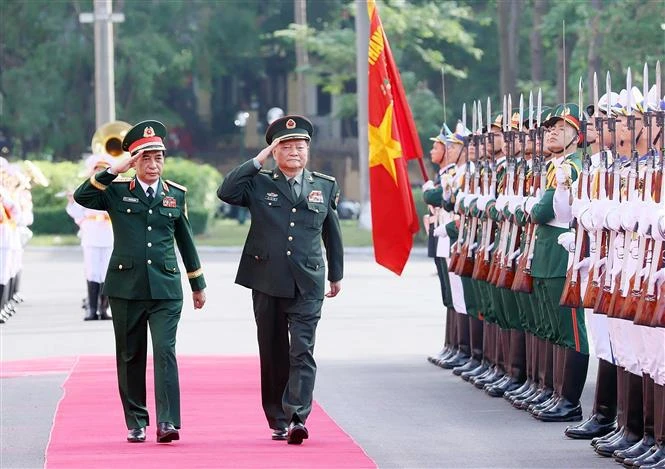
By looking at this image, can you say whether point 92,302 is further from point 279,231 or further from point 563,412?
point 279,231

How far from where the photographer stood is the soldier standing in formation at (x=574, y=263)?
991 cm

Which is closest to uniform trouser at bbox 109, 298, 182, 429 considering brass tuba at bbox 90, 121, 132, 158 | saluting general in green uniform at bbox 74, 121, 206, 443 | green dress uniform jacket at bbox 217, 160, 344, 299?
saluting general in green uniform at bbox 74, 121, 206, 443

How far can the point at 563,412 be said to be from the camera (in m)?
12.1

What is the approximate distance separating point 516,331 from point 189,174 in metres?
32.8

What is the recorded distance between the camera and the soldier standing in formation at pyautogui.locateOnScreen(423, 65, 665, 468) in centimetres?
991

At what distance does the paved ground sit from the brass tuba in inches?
77.1

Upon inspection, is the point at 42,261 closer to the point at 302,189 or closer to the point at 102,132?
the point at 102,132

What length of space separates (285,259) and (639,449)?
242cm

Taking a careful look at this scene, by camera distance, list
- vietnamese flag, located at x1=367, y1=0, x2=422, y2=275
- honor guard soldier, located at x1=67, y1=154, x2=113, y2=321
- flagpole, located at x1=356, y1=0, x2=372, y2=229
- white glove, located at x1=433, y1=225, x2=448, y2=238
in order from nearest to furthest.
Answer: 1. white glove, located at x1=433, y1=225, x2=448, y2=238
2. vietnamese flag, located at x1=367, y1=0, x2=422, y2=275
3. honor guard soldier, located at x1=67, y1=154, x2=113, y2=321
4. flagpole, located at x1=356, y1=0, x2=372, y2=229

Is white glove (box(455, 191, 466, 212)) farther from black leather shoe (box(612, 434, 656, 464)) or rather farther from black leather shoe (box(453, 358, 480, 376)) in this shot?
black leather shoe (box(612, 434, 656, 464))

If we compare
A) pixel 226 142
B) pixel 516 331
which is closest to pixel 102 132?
pixel 516 331

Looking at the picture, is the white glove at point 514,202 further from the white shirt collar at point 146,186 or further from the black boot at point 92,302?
the black boot at point 92,302

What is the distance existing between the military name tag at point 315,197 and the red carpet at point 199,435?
55.4 inches

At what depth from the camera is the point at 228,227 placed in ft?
174
